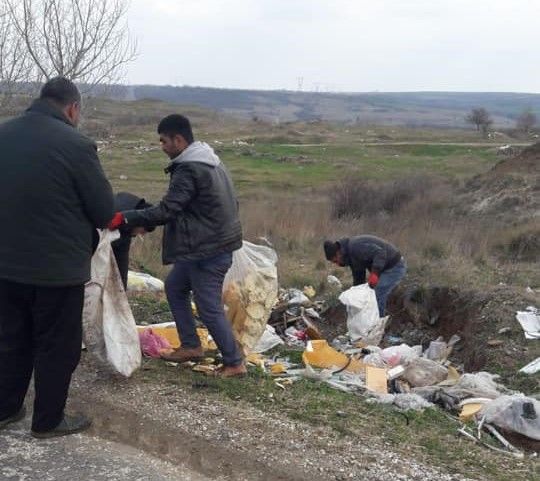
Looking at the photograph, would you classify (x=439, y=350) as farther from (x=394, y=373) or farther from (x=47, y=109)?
(x=47, y=109)

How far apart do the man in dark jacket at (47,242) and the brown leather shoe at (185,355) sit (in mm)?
1380

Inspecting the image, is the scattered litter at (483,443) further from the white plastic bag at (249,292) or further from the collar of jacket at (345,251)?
the collar of jacket at (345,251)

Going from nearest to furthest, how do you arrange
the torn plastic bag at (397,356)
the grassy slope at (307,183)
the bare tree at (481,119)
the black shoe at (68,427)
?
the black shoe at (68,427) → the grassy slope at (307,183) → the torn plastic bag at (397,356) → the bare tree at (481,119)

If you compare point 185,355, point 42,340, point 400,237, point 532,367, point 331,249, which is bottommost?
point 400,237

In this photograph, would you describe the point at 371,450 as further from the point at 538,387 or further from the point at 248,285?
the point at 538,387

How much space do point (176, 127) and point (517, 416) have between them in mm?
2917

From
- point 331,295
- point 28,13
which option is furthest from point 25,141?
point 28,13

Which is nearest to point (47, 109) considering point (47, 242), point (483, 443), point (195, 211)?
point (47, 242)

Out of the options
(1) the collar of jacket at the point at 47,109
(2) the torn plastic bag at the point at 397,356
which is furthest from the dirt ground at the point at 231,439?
(2) the torn plastic bag at the point at 397,356

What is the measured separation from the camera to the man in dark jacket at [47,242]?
3822mm

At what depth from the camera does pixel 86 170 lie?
3.88m

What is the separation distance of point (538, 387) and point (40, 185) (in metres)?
4.89

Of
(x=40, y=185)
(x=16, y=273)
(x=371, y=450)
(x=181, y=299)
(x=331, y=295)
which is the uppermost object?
(x=40, y=185)

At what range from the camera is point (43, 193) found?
3814 millimetres
